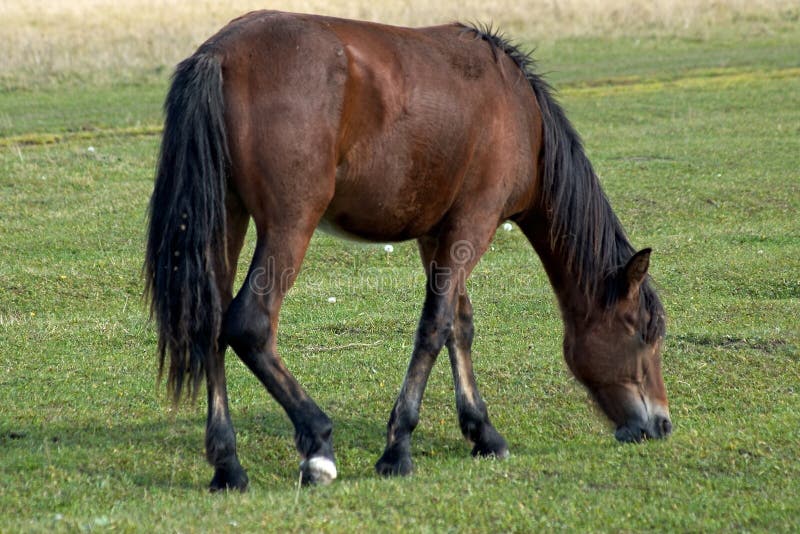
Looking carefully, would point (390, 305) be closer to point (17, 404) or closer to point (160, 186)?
point (17, 404)

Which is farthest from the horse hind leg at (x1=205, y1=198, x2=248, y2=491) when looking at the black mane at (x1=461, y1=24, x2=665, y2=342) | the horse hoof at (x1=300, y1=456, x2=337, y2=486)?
the black mane at (x1=461, y1=24, x2=665, y2=342)

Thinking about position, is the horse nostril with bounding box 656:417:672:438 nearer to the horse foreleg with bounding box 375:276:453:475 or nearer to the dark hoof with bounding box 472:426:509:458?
the dark hoof with bounding box 472:426:509:458

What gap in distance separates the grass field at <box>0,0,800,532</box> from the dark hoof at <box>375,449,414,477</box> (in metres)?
0.13

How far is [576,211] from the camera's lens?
6.65 meters

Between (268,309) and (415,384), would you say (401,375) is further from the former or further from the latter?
(268,309)

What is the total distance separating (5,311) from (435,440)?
4.66 metres

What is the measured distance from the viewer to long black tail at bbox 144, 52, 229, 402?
17.9 feet

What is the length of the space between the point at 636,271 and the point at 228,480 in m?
2.61

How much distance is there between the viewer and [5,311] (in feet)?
31.9

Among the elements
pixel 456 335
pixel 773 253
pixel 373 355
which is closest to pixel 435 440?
pixel 456 335

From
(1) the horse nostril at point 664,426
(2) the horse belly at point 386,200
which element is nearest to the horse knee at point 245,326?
(2) the horse belly at point 386,200

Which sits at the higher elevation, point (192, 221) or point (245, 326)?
point (192, 221)

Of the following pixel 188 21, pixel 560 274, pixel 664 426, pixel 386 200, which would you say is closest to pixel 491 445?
pixel 664 426

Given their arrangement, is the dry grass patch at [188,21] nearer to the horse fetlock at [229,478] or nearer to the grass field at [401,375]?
the grass field at [401,375]
